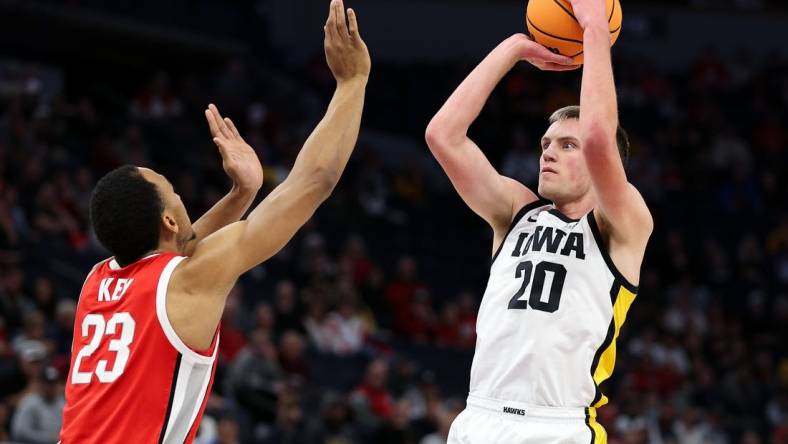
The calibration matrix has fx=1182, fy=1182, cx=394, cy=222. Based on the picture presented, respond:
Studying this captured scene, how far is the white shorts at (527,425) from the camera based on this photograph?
4602mm

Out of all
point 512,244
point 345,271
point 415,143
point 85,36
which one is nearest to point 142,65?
point 85,36

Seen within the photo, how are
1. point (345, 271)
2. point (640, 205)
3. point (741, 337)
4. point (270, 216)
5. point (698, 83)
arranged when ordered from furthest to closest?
point (698, 83) → point (741, 337) → point (345, 271) → point (640, 205) → point (270, 216)

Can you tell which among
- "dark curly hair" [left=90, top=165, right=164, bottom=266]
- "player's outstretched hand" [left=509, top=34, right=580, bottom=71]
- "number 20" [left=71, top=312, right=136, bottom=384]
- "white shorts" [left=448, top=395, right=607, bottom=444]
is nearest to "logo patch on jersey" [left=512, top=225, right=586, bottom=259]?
"white shorts" [left=448, top=395, right=607, bottom=444]

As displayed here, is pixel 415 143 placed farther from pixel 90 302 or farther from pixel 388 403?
pixel 90 302

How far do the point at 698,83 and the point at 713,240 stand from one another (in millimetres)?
4505

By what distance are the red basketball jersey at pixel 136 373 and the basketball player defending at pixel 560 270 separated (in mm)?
1149

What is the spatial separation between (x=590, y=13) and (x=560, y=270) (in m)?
1.04

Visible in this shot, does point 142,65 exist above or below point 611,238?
above

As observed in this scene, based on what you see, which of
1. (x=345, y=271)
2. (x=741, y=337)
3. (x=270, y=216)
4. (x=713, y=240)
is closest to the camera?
(x=270, y=216)

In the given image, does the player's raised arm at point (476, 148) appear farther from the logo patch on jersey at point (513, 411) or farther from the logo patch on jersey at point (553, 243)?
the logo patch on jersey at point (513, 411)

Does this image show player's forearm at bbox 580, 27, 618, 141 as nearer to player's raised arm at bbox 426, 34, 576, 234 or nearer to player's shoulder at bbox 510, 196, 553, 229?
player's raised arm at bbox 426, 34, 576, 234

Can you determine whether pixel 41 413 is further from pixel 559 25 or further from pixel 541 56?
pixel 559 25

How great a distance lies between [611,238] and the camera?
4840mm

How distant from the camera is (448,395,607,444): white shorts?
15.1ft
